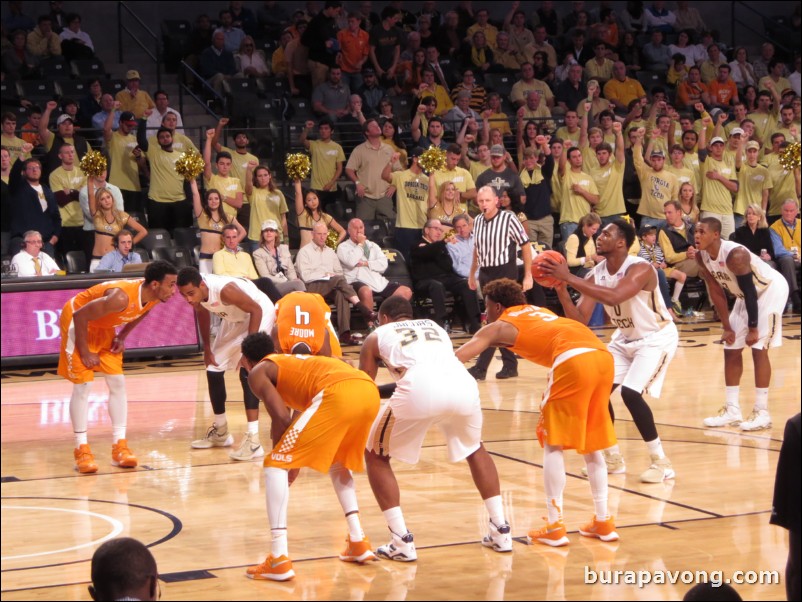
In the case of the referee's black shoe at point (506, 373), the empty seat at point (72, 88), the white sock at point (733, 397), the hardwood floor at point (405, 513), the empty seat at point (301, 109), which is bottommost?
the hardwood floor at point (405, 513)

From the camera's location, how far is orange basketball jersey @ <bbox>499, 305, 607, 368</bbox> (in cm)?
671

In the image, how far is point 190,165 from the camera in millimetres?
15398

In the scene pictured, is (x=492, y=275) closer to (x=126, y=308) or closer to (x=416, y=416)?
(x=126, y=308)

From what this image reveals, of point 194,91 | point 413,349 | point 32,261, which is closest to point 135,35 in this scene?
point 194,91

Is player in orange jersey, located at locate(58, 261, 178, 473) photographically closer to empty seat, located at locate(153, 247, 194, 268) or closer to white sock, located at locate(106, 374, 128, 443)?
white sock, located at locate(106, 374, 128, 443)

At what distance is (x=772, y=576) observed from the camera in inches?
235

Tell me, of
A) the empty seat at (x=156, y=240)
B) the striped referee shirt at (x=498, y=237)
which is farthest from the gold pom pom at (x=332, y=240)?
the striped referee shirt at (x=498, y=237)

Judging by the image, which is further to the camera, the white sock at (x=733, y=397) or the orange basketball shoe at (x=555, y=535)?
the white sock at (x=733, y=397)

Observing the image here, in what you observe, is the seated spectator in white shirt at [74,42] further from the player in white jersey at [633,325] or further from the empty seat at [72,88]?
the player in white jersey at [633,325]

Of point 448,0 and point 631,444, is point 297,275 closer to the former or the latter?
point 631,444

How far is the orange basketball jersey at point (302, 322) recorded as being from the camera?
8.60 meters

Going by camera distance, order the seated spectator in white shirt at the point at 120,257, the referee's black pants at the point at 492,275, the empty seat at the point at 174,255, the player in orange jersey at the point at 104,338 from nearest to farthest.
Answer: the player in orange jersey at the point at 104,338 → the referee's black pants at the point at 492,275 → the seated spectator in white shirt at the point at 120,257 → the empty seat at the point at 174,255

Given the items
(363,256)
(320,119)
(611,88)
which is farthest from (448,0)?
(363,256)

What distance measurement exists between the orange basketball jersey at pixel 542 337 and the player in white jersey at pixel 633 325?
0.95 m
